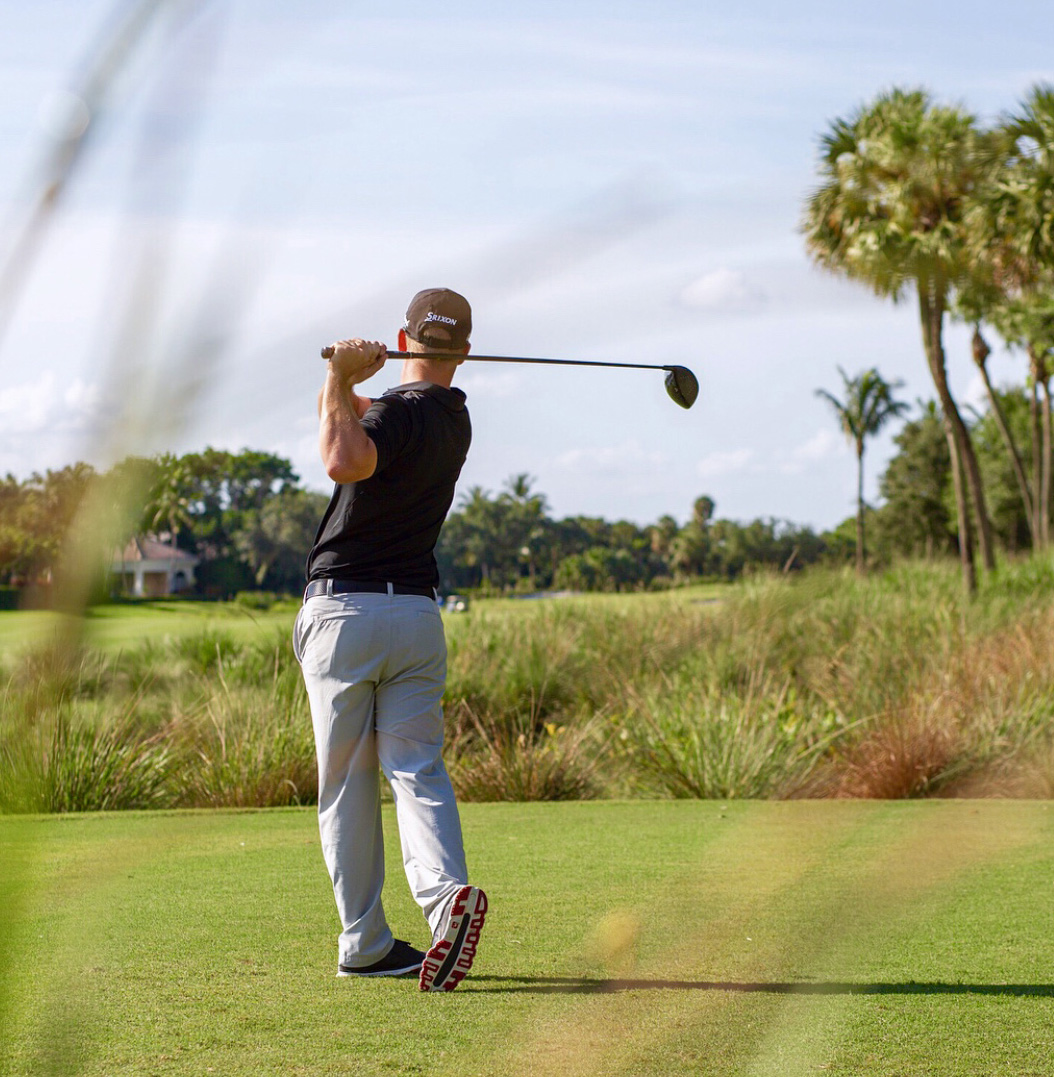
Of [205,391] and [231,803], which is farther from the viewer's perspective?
[231,803]

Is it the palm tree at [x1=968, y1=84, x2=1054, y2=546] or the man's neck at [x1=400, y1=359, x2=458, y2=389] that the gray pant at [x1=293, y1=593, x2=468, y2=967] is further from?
the palm tree at [x1=968, y1=84, x2=1054, y2=546]

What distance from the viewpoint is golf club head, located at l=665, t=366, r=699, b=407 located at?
1.89 meters

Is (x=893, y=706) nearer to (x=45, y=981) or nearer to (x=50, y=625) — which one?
(x=45, y=981)

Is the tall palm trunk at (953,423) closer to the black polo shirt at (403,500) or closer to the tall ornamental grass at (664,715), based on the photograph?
the tall ornamental grass at (664,715)

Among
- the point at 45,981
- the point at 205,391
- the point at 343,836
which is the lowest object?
the point at 343,836

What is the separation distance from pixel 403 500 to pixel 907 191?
22.2 meters

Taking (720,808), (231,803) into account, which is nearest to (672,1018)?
(720,808)

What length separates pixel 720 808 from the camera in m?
7.44

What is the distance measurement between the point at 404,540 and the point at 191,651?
1042 centimetres

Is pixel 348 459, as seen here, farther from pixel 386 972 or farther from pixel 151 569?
pixel 151 569

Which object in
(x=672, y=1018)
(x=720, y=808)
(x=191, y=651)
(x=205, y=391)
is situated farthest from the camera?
(x=191, y=651)

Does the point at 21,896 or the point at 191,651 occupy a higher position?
the point at 21,896

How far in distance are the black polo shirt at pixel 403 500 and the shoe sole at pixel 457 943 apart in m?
0.88

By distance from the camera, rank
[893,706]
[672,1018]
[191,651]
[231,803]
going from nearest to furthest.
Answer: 1. [672,1018]
2. [231,803]
3. [893,706]
4. [191,651]
